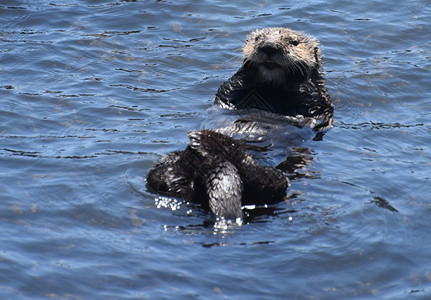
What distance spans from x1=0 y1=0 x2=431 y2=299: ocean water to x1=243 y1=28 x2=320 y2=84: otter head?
65cm

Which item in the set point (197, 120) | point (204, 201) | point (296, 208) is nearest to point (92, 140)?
point (197, 120)

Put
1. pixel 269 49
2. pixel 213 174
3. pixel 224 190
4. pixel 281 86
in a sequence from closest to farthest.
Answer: pixel 224 190 → pixel 213 174 → pixel 269 49 → pixel 281 86

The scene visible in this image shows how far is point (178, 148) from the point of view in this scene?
638 centimetres

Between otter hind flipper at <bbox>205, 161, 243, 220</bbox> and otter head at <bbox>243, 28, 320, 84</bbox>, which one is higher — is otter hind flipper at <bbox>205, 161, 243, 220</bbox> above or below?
below

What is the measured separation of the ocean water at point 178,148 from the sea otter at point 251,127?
0.50 ft

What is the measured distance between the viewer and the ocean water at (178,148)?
451 cm

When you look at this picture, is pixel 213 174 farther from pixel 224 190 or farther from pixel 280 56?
pixel 280 56

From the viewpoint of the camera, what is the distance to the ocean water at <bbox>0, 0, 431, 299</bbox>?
177 inches

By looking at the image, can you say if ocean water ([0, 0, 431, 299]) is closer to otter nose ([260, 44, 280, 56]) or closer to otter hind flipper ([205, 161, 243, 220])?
otter hind flipper ([205, 161, 243, 220])

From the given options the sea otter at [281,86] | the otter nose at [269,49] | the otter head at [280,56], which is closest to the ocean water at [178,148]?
the sea otter at [281,86]

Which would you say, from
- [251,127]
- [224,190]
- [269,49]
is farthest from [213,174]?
[269,49]

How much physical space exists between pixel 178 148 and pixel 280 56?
126 cm

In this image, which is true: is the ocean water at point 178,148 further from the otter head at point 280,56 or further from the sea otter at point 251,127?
the otter head at point 280,56

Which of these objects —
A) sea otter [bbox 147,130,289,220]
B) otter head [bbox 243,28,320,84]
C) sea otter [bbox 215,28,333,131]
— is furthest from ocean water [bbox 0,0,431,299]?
otter head [bbox 243,28,320,84]
